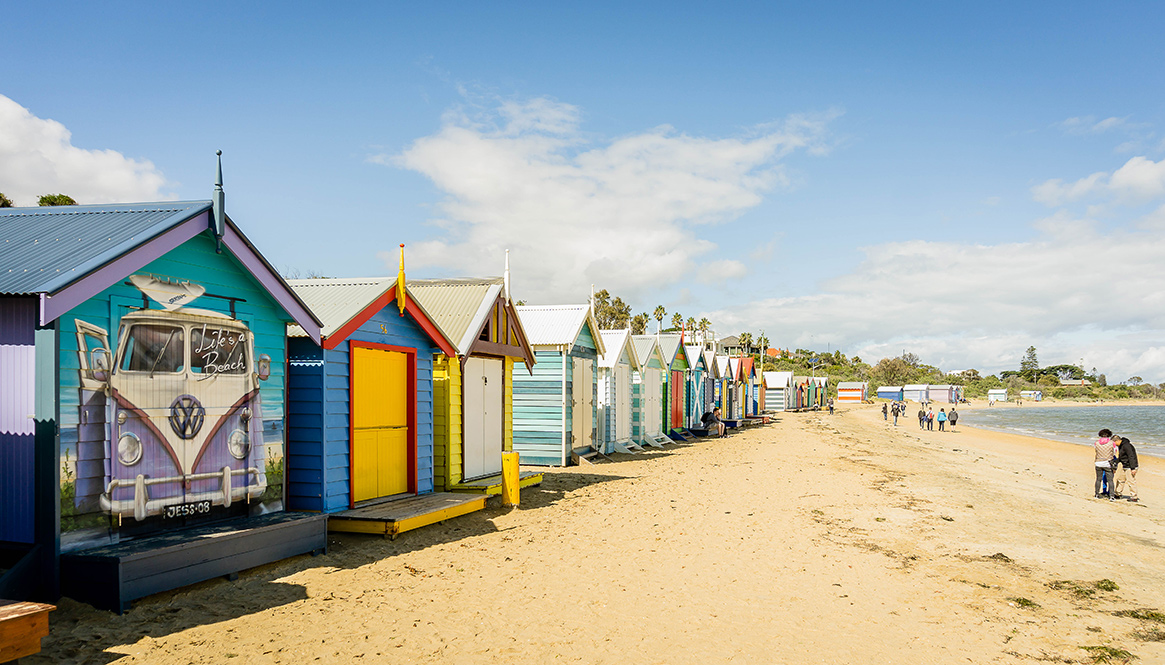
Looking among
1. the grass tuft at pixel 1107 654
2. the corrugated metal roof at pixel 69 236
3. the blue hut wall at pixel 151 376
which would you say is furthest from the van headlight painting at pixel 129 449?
the grass tuft at pixel 1107 654

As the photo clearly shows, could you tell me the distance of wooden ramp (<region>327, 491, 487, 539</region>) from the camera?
9.85 m

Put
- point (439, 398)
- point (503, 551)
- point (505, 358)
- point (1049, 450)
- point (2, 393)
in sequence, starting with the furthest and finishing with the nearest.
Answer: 1. point (1049, 450)
2. point (505, 358)
3. point (439, 398)
4. point (503, 551)
5. point (2, 393)

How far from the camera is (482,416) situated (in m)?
14.6

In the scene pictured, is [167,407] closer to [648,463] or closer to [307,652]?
[307,652]

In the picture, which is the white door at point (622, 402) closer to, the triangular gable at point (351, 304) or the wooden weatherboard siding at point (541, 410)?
the wooden weatherboard siding at point (541, 410)

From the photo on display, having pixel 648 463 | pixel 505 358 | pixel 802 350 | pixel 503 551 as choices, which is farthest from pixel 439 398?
pixel 802 350

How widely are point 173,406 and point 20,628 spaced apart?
123 inches

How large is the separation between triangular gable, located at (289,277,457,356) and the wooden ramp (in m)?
2.39

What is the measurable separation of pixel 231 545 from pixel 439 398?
19.2 ft

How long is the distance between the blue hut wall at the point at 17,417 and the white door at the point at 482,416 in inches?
303

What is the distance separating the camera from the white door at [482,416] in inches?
549

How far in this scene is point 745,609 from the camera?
7359 mm

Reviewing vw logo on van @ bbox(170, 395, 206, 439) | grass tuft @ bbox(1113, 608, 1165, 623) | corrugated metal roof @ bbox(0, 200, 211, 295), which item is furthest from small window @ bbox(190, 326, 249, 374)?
grass tuft @ bbox(1113, 608, 1165, 623)

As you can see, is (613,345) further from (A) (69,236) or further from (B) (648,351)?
(A) (69,236)
